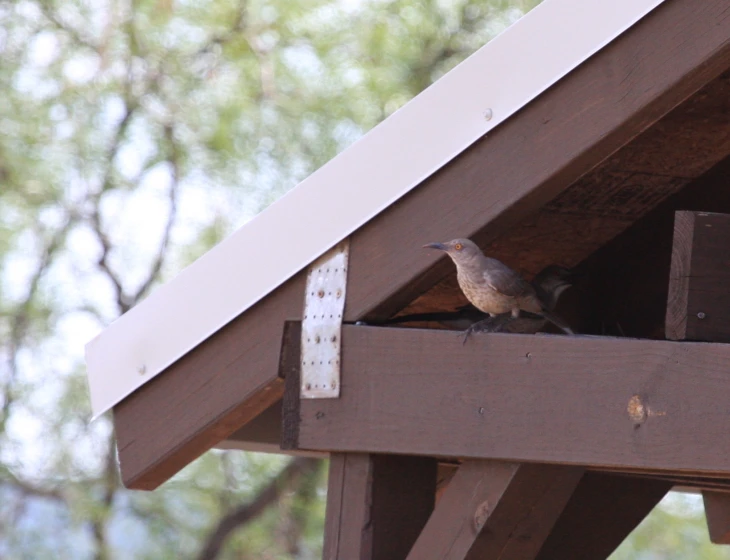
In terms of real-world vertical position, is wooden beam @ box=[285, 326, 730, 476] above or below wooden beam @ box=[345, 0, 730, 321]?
below

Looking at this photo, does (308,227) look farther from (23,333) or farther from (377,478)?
(23,333)

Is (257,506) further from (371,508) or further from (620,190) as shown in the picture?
(371,508)

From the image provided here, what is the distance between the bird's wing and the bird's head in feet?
0.48

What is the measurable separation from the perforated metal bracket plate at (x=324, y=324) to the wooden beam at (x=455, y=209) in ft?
0.10

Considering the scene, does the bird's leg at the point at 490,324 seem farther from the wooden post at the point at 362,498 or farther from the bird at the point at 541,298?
the wooden post at the point at 362,498

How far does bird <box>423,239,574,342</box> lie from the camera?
9.51 feet

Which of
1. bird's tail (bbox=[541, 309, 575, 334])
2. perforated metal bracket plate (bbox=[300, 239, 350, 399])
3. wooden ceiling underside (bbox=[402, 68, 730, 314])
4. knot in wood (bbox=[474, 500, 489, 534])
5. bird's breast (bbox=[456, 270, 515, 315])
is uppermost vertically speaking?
wooden ceiling underside (bbox=[402, 68, 730, 314])

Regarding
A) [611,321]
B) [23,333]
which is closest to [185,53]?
[23,333]

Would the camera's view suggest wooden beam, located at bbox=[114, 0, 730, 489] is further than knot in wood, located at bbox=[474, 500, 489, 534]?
No

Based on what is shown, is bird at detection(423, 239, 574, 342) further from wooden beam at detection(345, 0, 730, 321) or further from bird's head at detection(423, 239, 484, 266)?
wooden beam at detection(345, 0, 730, 321)

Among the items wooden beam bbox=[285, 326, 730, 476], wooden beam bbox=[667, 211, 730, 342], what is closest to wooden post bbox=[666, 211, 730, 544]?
wooden beam bbox=[667, 211, 730, 342]

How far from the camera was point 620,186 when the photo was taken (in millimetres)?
3328

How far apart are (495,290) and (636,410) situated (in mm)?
783

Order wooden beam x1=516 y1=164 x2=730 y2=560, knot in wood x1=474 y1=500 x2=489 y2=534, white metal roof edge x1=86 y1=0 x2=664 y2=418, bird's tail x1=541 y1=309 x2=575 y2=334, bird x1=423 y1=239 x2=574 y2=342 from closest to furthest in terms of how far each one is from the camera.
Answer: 1. white metal roof edge x1=86 y1=0 x2=664 y2=418
2. knot in wood x1=474 y1=500 x2=489 y2=534
3. bird x1=423 y1=239 x2=574 y2=342
4. bird's tail x1=541 y1=309 x2=575 y2=334
5. wooden beam x1=516 y1=164 x2=730 y2=560
